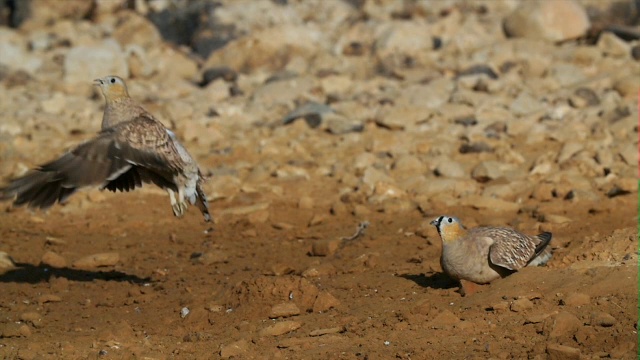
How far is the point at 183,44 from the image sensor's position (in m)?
22.0

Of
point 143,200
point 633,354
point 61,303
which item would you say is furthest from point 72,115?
point 633,354

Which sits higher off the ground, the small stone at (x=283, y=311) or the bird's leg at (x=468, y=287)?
the small stone at (x=283, y=311)

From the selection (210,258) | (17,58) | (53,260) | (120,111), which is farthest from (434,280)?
(17,58)

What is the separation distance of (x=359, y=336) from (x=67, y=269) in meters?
3.89

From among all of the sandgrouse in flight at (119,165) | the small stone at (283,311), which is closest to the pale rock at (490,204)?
the sandgrouse in flight at (119,165)

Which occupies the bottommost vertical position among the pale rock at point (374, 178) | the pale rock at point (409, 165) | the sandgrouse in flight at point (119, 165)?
the pale rock at point (409, 165)

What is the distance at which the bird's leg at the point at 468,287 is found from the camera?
780 centimetres

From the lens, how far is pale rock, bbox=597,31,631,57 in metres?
17.4

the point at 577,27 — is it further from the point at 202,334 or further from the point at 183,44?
the point at 202,334

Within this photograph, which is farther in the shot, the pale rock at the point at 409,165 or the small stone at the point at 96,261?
the pale rock at the point at 409,165

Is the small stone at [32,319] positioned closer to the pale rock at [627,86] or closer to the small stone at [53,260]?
the small stone at [53,260]

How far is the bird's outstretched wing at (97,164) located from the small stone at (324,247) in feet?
6.79

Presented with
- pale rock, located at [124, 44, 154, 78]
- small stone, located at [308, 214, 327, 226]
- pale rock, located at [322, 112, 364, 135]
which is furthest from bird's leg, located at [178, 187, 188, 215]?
pale rock, located at [124, 44, 154, 78]

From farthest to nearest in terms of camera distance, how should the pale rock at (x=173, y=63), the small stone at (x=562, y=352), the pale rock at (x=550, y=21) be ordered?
1. the pale rock at (x=173, y=63)
2. the pale rock at (x=550, y=21)
3. the small stone at (x=562, y=352)
